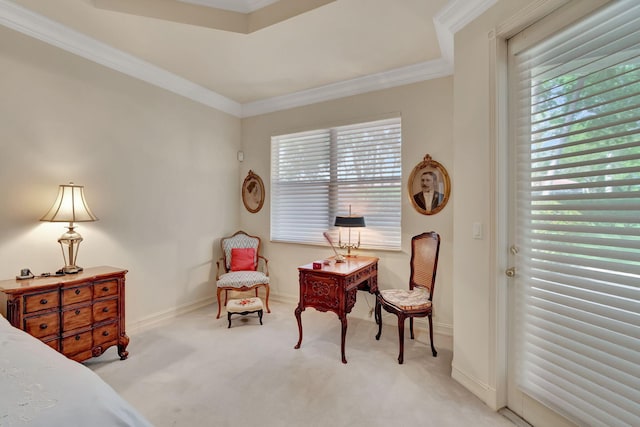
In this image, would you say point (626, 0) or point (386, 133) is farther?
point (386, 133)

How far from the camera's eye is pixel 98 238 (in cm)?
293

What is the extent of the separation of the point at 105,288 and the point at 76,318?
0.28m

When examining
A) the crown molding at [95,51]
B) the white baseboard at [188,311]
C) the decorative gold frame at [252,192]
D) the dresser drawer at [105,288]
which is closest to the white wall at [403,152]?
the white baseboard at [188,311]

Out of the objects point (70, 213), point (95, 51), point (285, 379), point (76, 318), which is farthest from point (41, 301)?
point (95, 51)

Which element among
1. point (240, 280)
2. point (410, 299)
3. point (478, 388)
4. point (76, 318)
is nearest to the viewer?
point (478, 388)

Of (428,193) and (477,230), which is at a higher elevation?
(428,193)

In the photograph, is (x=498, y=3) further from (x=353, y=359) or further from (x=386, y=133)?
(x=353, y=359)

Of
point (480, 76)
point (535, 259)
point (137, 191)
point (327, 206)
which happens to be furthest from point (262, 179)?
point (535, 259)

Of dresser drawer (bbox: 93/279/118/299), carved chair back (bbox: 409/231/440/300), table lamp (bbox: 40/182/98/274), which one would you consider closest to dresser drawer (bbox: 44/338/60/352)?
dresser drawer (bbox: 93/279/118/299)

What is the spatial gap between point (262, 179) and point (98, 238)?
215cm

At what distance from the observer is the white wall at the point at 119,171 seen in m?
2.43

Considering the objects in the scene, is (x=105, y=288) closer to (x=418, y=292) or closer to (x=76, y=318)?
(x=76, y=318)

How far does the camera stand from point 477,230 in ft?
6.88

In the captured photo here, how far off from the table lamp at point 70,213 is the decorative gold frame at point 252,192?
84.9 inches
